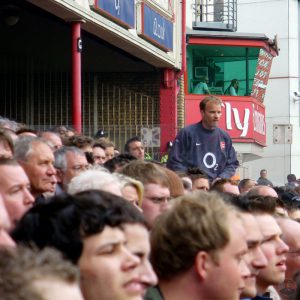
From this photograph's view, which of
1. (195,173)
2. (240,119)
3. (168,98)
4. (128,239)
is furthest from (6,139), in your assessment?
(240,119)

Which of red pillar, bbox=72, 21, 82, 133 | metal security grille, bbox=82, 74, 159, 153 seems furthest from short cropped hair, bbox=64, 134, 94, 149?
metal security grille, bbox=82, 74, 159, 153

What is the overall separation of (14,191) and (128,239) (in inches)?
68.7

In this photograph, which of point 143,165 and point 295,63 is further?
point 295,63

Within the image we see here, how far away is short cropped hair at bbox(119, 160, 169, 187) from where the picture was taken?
289 inches

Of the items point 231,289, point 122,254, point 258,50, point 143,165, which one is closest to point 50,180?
point 143,165

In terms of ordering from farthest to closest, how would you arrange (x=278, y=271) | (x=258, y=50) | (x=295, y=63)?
(x=295, y=63) < (x=258, y=50) < (x=278, y=271)

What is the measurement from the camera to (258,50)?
31547 millimetres

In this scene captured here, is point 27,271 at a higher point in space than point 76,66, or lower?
lower

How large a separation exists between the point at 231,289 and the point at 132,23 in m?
15.3

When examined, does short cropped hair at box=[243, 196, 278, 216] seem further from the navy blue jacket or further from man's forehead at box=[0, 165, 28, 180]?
the navy blue jacket

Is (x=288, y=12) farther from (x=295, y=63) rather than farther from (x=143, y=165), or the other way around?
(x=143, y=165)

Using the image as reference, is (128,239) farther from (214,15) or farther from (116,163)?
(214,15)

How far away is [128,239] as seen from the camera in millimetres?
4457

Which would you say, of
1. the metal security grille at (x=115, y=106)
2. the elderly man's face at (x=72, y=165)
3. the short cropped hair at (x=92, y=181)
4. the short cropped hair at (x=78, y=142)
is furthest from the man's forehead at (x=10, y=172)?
the metal security grille at (x=115, y=106)
